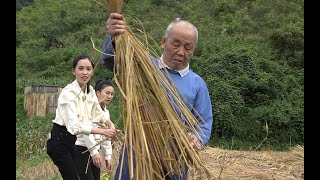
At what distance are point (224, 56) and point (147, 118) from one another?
40.3 ft

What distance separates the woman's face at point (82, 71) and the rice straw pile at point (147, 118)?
1.17 metres

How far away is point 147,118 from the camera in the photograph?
2.22 m

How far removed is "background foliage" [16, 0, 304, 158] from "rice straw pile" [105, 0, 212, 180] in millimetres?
4904

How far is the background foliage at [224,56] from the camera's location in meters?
12.5

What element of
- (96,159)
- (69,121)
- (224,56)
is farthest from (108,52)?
(224,56)

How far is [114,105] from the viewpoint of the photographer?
12945 mm

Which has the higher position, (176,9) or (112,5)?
(176,9)

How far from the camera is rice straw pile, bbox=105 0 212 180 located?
214 centimetres

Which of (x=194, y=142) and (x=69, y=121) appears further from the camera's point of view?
(x=69, y=121)

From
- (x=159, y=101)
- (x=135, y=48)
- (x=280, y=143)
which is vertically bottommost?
(x=280, y=143)

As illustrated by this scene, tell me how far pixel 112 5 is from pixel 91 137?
135cm

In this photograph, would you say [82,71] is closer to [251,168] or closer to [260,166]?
[251,168]
